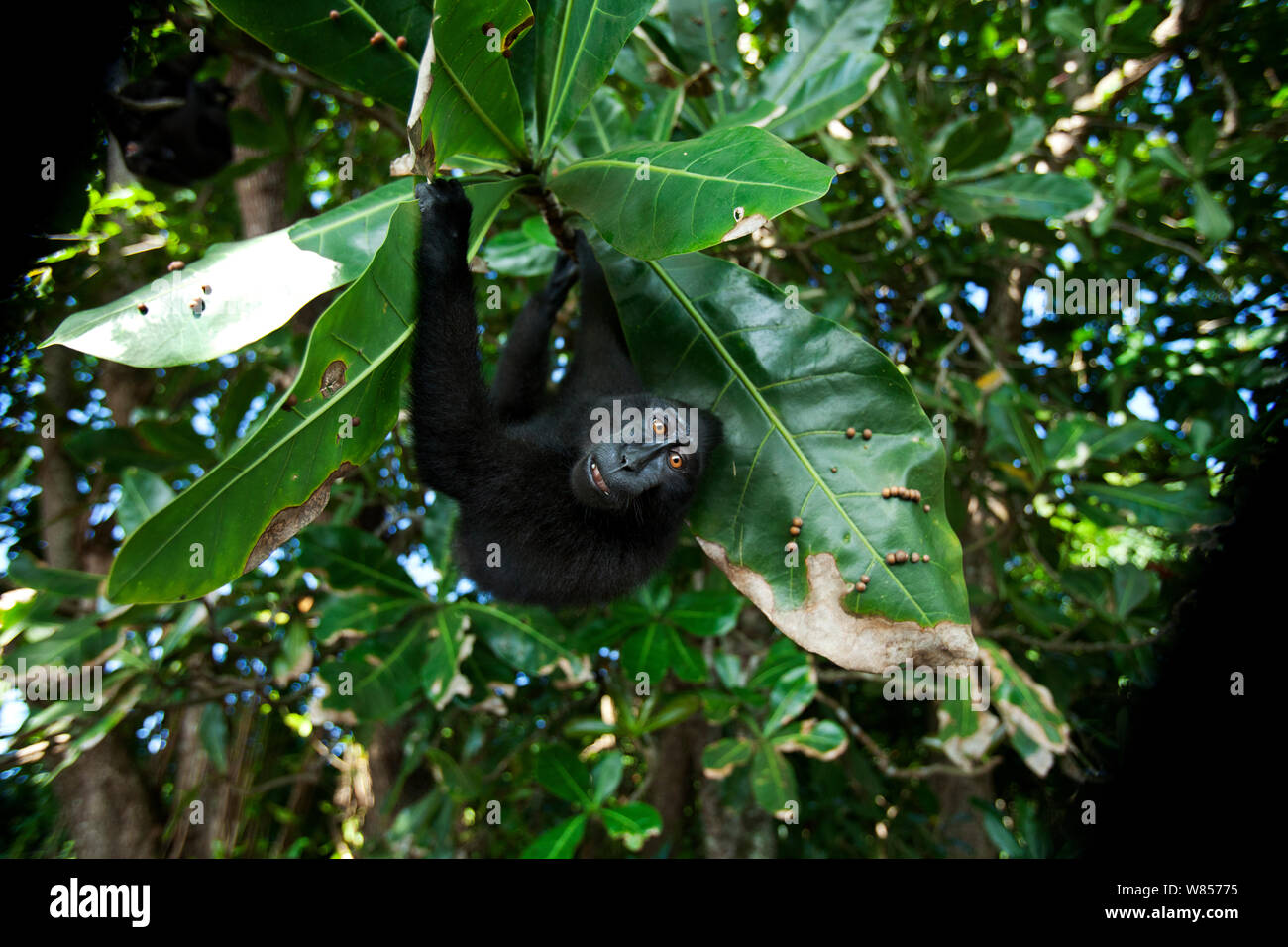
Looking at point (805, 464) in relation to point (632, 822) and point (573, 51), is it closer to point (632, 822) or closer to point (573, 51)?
point (573, 51)

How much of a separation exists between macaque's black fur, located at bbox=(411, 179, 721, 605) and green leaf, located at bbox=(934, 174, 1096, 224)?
150 cm

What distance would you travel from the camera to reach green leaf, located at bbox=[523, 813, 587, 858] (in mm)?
2518

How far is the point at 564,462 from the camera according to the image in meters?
2.64

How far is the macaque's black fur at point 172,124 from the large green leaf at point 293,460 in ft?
5.95

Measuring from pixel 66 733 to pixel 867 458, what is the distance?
350 cm

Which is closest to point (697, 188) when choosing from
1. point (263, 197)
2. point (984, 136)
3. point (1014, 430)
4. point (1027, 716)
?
point (984, 136)

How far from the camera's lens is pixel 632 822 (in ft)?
8.27

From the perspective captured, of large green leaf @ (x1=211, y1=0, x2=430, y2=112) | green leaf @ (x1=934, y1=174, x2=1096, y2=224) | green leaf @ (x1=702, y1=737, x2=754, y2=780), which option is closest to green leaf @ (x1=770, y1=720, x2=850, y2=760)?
green leaf @ (x1=702, y1=737, x2=754, y2=780)

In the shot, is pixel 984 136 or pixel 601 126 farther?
pixel 984 136

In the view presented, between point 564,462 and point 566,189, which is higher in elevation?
point 566,189

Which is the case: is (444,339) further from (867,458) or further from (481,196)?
(867,458)

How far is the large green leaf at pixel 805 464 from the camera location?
Result: 171 cm

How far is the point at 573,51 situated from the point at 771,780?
8.21ft
